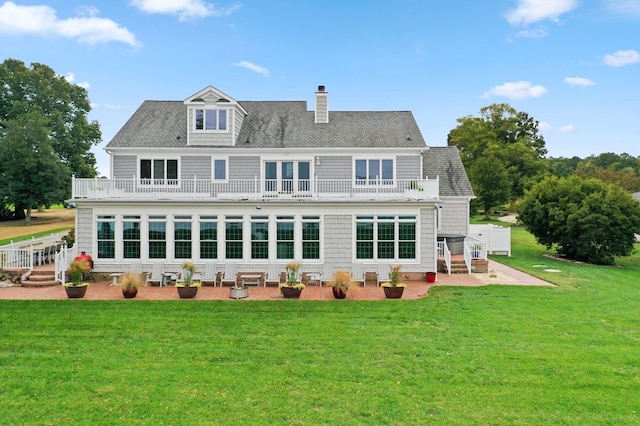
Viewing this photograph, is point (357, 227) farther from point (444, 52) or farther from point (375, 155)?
point (444, 52)

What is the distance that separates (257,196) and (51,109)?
3839 cm

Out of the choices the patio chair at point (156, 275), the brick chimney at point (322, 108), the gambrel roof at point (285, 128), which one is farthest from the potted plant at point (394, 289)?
the brick chimney at point (322, 108)

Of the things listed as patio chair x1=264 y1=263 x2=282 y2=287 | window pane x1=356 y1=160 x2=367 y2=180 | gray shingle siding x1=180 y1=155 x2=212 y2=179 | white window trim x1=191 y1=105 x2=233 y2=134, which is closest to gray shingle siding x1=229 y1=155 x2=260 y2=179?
gray shingle siding x1=180 y1=155 x2=212 y2=179

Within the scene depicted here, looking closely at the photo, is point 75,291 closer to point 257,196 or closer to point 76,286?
point 76,286

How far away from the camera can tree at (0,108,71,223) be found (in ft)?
123

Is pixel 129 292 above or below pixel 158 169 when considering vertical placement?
below

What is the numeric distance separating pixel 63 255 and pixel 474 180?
42.7 m

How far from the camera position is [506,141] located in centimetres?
6425

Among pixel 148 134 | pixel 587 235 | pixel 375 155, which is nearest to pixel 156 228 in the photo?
pixel 148 134

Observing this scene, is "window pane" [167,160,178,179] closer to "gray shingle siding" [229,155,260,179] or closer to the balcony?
the balcony

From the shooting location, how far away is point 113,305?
13570mm

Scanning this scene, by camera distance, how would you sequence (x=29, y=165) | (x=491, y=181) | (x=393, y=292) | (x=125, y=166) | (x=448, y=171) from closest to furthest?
(x=393, y=292), (x=125, y=166), (x=448, y=171), (x=29, y=165), (x=491, y=181)

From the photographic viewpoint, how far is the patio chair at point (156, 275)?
16719 mm

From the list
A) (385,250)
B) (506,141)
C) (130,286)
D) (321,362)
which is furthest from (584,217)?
(506,141)
